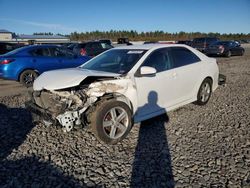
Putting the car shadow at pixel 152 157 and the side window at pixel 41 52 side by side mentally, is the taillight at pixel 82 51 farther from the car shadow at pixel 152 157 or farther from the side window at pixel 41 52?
the car shadow at pixel 152 157

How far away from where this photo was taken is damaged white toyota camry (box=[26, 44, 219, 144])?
393 cm

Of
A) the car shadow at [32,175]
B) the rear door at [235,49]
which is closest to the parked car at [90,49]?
the car shadow at [32,175]

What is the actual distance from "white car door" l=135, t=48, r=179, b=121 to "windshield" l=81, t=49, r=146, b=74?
24 centimetres

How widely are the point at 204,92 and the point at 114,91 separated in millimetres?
2951

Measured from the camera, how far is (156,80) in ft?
15.2

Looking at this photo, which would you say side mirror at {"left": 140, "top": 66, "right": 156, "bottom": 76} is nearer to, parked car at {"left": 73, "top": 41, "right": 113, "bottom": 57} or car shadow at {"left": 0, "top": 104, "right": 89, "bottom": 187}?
car shadow at {"left": 0, "top": 104, "right": 89, "bottom": 187}

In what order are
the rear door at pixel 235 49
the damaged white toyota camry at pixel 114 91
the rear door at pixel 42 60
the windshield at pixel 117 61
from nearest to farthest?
the damaged white toyota camry at pixel 114 91 → the windshield at pixel 117 61 → the rear door at pixel 42 60 → the rear door at pixel 235 49

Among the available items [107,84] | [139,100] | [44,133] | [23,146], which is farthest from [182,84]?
[23,146]

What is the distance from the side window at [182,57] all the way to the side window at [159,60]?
203mm

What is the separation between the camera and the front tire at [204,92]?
5984 mm

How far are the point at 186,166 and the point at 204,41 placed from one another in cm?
2184

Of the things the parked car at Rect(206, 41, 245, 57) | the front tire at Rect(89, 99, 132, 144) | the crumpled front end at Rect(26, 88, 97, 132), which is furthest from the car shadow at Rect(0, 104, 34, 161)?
the parked car at Rect(206, 41, 245, 57)

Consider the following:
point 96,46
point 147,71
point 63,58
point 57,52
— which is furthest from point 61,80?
point 96,46

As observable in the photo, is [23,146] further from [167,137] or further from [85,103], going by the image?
[167,137]
